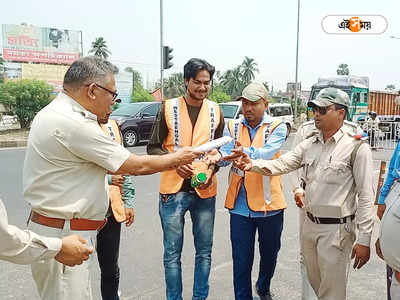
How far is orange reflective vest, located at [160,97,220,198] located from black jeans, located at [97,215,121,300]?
451 mm

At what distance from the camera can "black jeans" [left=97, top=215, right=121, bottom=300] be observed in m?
2.88

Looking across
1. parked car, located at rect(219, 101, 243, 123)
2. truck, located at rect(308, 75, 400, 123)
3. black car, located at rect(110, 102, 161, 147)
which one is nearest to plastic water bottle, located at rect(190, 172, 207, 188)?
black car, located at rect(110, 102, 161, 147)

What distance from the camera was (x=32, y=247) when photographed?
170 centimetres

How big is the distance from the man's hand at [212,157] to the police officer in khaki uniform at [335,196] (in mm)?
684

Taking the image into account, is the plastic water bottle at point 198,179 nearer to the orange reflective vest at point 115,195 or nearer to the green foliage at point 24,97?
the orange reflective vest at point 115,195

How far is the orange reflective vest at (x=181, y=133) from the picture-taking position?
9.89 feet

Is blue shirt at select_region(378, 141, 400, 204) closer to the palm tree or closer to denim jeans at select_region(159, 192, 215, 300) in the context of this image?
denim jeans at select_region(159, 192, 215, 300)

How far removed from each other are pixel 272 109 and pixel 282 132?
1605 centimetres

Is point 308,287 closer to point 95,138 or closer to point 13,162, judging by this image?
point 95,138

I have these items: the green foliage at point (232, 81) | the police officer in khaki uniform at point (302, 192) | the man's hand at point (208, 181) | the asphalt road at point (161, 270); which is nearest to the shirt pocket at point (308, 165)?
the police officer in khaki uniform at point (302, 192)

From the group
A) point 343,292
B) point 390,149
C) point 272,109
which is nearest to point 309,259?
point 343,292

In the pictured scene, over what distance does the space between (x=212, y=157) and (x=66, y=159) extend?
1.28m

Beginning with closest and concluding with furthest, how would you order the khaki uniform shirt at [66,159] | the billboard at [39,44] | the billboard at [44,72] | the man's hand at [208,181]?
the khaki uniform shirt at [66,159]
the man's hand at [208,181]
the billboard at [44,72]
the billboard at [39,44]

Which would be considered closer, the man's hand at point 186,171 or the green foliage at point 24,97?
the man's hand at point 186,171
